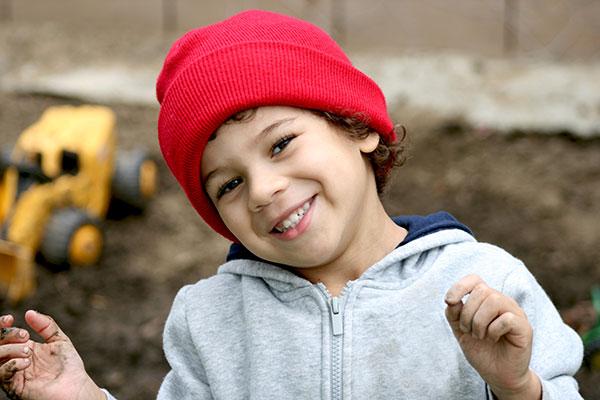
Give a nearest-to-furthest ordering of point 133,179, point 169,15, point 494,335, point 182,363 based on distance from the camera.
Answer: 1. point 494,335
2. point 182,363
3. point 133,179
4. point 169,15

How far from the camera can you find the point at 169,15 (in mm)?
7262

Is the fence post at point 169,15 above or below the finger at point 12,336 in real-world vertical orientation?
below

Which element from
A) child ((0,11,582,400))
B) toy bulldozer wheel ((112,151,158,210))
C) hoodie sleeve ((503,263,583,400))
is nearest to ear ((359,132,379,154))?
child ((0,11,582,400))

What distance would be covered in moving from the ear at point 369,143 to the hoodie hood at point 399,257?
19 centimetres

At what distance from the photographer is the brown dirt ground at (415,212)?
3.98 m

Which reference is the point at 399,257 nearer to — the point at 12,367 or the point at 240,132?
the point at 240,132

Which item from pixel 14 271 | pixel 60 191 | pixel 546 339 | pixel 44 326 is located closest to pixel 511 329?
pixel 546 339

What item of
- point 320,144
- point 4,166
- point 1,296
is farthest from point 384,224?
point 4,166

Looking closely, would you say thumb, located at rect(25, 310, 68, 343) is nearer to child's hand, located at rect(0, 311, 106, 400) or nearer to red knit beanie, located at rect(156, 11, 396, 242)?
child's hand, located at rect(0, 311, 106, 400)

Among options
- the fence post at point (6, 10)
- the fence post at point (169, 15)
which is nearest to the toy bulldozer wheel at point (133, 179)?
the fence post at point (169, 15)

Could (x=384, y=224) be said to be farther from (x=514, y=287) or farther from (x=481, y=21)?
(x=481, y=21)

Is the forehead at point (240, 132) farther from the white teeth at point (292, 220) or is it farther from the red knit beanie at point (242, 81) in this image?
the white teeth at point (292, 220)

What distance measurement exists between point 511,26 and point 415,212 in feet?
7.41

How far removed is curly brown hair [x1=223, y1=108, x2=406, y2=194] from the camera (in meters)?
1.87
